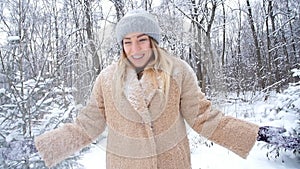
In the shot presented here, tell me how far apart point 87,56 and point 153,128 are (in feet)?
22.3

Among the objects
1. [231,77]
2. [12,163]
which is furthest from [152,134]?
[231,77]

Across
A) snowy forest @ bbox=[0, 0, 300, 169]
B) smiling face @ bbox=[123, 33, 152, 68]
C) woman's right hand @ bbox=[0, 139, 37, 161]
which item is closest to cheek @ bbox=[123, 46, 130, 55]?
smiling face @ bbox=[123, 33, 152, 68]

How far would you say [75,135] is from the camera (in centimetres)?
125

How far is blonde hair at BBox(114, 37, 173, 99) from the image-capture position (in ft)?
4.01

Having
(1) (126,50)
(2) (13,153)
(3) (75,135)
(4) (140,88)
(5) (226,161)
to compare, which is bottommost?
(5) (226,161)

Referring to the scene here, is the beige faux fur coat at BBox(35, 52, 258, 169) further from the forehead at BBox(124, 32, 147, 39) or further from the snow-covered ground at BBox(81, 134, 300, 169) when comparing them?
the snow-covered ground at BBox(81, 134, 300, 169)

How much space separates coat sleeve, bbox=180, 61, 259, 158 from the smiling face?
191 millimetres

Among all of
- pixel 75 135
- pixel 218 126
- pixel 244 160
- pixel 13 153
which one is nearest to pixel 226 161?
pixel 244 160

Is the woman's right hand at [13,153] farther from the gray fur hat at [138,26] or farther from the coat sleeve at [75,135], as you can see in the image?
the gray fur hat at [138,26]

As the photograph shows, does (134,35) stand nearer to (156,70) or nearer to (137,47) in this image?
(137,47)

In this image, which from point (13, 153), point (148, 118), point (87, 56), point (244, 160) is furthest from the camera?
point (87, 56)

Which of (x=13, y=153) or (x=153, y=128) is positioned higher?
(x=153, y=128)

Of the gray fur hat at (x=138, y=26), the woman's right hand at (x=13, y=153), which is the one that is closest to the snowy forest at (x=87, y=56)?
the woman's right hand at (x=13, y=153)

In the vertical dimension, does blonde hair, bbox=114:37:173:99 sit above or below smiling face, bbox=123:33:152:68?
below
